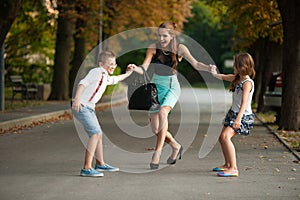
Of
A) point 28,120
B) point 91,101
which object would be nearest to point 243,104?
point 91,101

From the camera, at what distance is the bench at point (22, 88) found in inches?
1132

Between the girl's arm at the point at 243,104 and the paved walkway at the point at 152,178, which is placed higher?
the girl's arm at the point at 243,104

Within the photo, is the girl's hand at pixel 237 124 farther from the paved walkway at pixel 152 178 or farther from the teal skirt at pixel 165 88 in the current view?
the teal skirt at pixel 165 88

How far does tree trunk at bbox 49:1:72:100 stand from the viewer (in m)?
32.4

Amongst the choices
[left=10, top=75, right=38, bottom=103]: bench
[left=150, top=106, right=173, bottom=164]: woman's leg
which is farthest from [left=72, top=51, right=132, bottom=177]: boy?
[left=10, top=75, right=38, bottom=103]: bench

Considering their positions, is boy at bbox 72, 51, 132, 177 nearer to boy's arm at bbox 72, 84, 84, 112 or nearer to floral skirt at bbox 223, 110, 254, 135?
boy's arm at bbox 72, 84, 84, 112

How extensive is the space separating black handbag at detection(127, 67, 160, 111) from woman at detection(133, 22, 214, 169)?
0.11 meters

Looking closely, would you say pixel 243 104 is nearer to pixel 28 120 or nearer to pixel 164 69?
pixel 164 69

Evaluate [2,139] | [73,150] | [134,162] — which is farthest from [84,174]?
[2,139]

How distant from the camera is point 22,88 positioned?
2933 centimetres

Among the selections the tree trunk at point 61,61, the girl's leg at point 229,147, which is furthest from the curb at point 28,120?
the tree trunk at point 61,61

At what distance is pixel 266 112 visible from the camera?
2644cm

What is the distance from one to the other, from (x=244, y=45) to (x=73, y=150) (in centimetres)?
1811

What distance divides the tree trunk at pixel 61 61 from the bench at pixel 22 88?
918 millimetres
